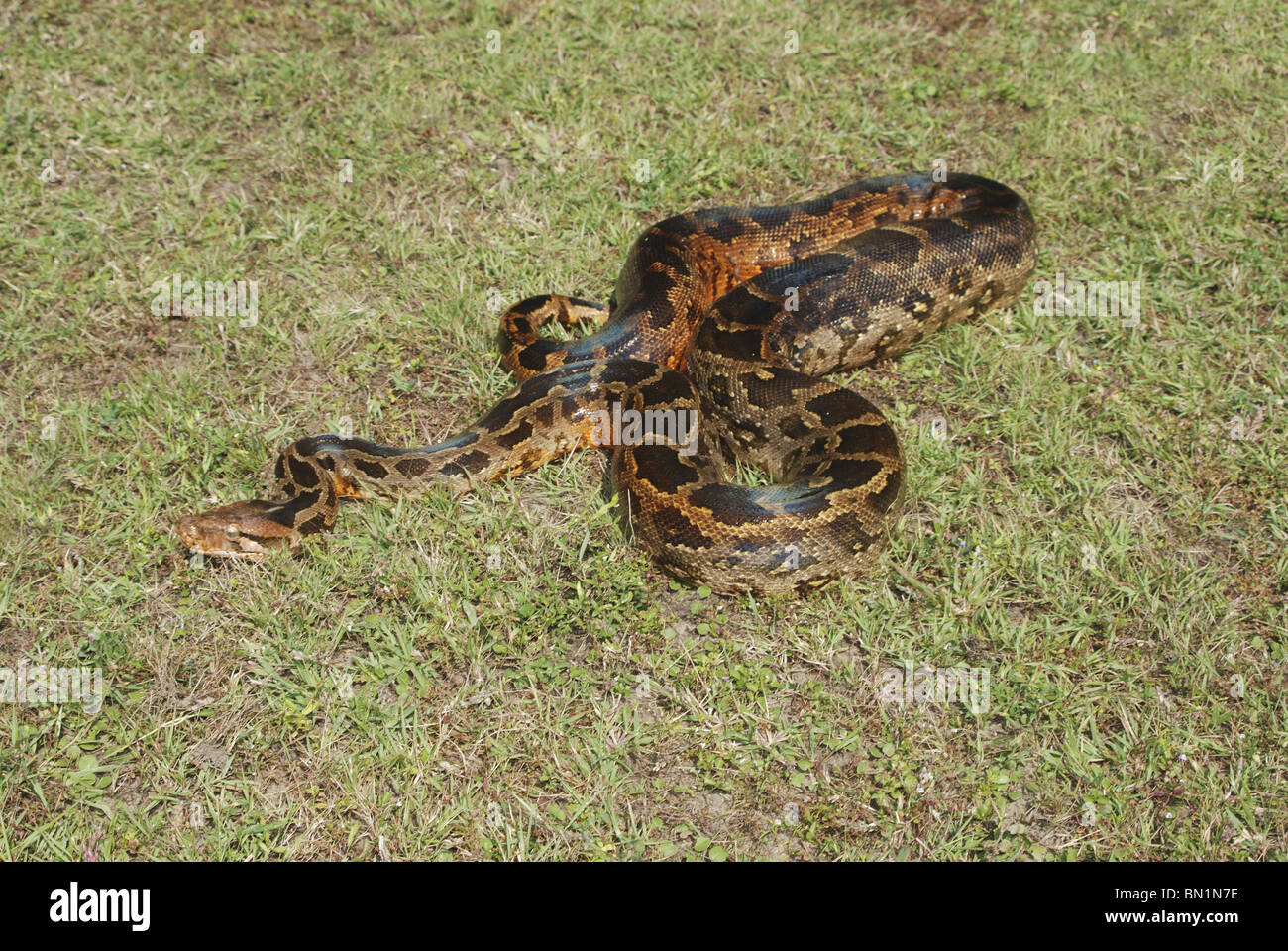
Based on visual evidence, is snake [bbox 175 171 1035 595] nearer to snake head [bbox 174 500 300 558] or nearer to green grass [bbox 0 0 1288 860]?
snake head [bbox 174 500 300 558]

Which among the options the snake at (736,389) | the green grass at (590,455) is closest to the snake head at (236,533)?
the snake at (736,389)

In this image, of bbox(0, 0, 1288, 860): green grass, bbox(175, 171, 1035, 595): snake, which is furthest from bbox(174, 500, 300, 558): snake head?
bbox(0, 0, 1288, 860): green grass

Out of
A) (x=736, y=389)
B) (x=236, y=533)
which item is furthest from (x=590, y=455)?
(x=236, y=533)

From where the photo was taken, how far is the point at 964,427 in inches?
302

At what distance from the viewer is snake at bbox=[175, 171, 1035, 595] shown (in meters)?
6.45

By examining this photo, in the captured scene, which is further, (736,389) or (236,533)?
(736,389)

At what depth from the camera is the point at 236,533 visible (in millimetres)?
6617

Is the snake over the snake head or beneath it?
over

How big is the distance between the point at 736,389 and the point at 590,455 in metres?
1.19

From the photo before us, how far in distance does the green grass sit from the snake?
0.86 feet

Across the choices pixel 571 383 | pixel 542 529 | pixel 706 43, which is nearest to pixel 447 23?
pixel 706 43

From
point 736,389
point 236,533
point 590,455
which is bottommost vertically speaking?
point 236,533

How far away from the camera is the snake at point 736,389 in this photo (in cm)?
645

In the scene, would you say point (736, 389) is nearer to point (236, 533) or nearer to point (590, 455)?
point (590, 455)
